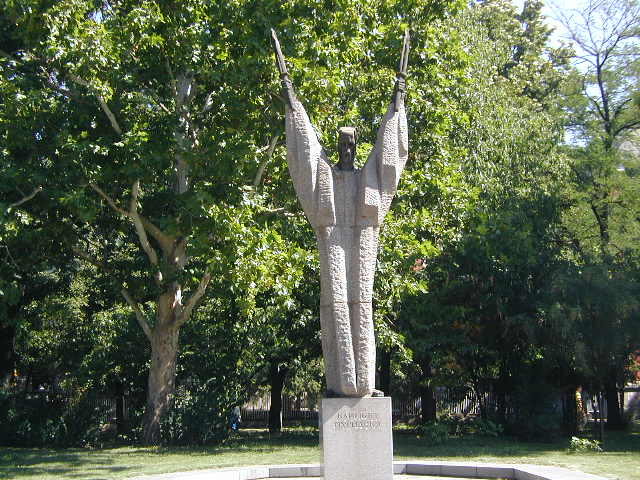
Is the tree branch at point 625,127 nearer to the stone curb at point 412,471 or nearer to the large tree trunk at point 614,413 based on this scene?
the large tree trunk at point 614,413

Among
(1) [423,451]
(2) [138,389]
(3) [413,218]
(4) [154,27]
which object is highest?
(4) [154,27]

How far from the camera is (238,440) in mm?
21516

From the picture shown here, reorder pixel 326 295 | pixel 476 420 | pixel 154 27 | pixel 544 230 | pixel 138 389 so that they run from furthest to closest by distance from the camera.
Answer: pixel 138 389 → pixel 544 230 → pixel 476 420 → pixel 154 27 → pixel 326 295

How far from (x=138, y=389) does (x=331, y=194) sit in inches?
644

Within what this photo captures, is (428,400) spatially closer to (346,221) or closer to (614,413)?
(614,413)

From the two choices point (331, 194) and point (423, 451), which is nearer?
point (331, 194)

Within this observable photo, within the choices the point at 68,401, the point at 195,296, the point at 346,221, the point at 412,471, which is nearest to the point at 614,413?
the point at 412,471

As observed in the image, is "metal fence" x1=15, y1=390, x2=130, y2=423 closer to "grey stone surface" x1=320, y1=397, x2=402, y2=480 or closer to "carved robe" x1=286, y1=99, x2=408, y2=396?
"carved robe" x1=286, y1=99, x2=408, y2=396

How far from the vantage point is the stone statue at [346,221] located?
944 centimetres

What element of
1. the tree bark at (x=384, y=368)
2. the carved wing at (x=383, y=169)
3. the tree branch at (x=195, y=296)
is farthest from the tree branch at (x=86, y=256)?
the carved wing at (x=383, y=169)

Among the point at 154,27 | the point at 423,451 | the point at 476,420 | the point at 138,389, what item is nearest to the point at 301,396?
the point at 138,389

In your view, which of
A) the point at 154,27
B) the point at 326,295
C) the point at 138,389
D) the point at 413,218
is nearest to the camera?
the point at 326,295

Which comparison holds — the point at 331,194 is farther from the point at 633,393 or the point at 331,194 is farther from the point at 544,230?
the point at 633,393

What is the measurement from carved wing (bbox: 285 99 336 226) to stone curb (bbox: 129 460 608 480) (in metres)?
4.69
